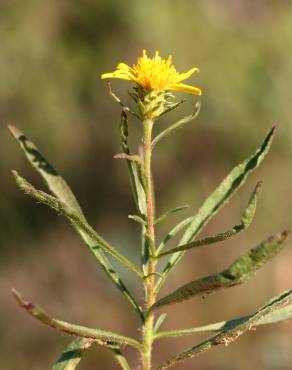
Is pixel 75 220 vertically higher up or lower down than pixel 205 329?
higher up

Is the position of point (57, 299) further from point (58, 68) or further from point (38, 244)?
point (58, 68)

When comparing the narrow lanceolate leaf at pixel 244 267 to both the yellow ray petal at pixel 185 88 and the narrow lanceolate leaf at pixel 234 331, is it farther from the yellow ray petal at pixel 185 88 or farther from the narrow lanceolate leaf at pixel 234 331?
the yellow ray petal at pixel 185 88

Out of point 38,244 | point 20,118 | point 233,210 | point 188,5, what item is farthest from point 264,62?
point 38,244

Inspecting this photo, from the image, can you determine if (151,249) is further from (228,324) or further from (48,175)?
(48,175)

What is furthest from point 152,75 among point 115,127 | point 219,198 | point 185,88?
point 115,127

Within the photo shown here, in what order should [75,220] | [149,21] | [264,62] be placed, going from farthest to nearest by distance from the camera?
[264,62] → [149,21] → [75,220]

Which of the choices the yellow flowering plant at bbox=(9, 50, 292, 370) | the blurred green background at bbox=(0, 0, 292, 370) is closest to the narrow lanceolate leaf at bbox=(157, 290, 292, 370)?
the yellow flowering plant at bbox=(9, 50, 292, 370)

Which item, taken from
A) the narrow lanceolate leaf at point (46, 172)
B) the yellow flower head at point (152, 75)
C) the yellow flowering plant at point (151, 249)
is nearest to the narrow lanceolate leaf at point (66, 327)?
the yellow flowering plant at point (151, 249)

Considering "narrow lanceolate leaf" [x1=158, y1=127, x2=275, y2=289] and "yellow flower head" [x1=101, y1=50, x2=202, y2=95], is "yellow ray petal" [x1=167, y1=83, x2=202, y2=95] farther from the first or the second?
"narrow lanceolate leaf" [x1=158, y1=127, x2=275, y2=289]
